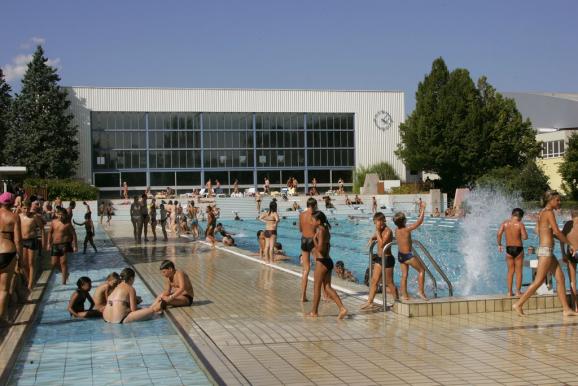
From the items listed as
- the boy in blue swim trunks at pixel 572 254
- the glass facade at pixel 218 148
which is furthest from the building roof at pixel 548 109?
the boy in blue swim trunks at pixel 572 254

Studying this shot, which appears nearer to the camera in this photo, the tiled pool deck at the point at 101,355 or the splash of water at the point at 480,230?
the tiled pool deck at the point at 101,355

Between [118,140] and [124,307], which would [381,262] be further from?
[118,140]

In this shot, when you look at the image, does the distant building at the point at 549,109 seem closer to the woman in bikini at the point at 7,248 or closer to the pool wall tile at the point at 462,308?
the pool wall tile at the point at 462,308

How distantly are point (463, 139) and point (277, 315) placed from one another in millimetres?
42436

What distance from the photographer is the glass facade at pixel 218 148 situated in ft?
180

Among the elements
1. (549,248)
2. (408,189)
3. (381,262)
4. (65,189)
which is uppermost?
(65,189)

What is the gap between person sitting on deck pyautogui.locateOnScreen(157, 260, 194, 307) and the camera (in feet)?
33.9

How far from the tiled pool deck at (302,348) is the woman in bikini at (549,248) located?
0.96 feet

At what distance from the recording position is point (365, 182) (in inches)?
2099

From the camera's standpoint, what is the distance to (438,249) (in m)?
23.8

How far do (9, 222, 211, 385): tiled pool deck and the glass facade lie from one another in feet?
148

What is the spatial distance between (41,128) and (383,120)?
84.6 ft

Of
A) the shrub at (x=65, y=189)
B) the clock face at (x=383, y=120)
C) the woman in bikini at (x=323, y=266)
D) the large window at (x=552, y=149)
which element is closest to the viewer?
the woman in bikini at (x=323, y=266)

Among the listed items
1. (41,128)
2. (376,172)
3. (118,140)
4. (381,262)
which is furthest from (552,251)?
(118,140)
